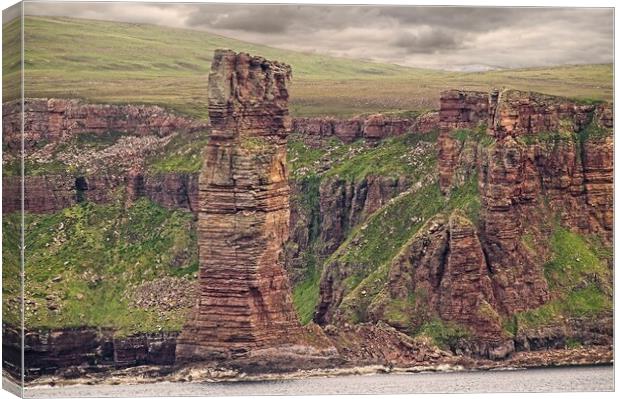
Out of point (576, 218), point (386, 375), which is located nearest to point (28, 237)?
point (386, 375)

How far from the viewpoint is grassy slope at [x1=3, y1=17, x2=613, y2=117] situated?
90000 mm

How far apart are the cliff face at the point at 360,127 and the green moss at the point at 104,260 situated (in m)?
7.17

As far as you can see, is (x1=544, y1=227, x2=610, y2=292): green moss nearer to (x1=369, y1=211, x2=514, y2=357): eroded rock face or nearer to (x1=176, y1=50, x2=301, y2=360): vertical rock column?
(x1=369, y1=211, x2=514, y2=357): eroded rock face

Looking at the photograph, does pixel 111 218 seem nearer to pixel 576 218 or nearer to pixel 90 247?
pixel 90 247

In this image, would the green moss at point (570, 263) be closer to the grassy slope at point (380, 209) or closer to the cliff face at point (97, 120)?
the grassy slope at point (380, 209)

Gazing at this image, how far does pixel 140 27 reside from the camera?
8962cm

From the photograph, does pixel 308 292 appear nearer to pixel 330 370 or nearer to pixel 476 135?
pixel 476 135

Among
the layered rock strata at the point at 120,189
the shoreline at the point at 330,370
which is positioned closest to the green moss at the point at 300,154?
the layered rock strata at the point at 120,189

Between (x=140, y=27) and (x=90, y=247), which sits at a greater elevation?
(x=140, y=27)

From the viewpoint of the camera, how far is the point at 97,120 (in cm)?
9681

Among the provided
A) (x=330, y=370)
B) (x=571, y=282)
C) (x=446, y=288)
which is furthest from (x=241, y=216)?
(x=571, y=282)

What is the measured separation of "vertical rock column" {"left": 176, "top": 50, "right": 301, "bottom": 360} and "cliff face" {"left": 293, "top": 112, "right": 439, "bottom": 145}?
1038cm

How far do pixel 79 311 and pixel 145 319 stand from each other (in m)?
1.71

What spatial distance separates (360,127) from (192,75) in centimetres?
730
